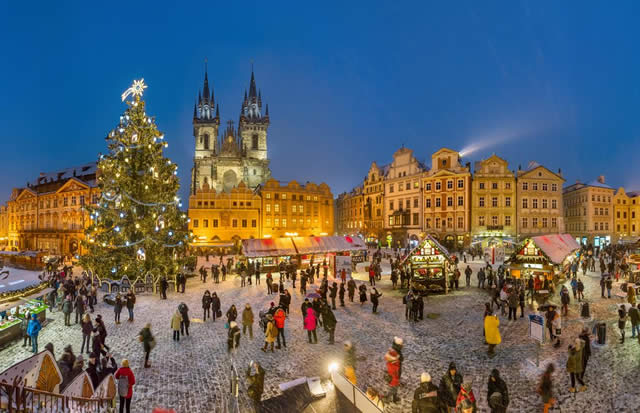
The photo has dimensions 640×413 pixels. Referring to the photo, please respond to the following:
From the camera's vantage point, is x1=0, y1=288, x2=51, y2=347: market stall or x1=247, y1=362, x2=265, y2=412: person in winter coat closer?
x1=247, y1=362, x2=265, y2=412: person in winter coat

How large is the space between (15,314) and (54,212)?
52663mm

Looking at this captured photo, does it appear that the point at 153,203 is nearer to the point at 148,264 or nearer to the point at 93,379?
the point at 148,264

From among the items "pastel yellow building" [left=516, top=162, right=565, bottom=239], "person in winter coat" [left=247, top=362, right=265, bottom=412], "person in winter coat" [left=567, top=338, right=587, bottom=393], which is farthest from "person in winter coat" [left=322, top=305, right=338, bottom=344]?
"pastel yellow building" [left=516, top=162, right=565, bottom=239]

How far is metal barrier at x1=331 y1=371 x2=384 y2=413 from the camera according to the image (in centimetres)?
698

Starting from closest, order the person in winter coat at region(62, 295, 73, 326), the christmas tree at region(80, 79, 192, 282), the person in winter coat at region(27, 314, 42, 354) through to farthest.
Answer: the person in winter coat at region(27, 314, 42, 354) → the person in winter coat at region(62, 295, 73, 326) → the christmas tree at region(80, 79, 192, 282)

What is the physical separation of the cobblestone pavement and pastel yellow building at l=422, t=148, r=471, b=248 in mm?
30446

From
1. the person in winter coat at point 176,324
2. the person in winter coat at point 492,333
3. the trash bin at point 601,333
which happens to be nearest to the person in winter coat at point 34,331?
the person in winter coat at point 176,324

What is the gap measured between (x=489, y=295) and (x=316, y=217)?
43477 mm

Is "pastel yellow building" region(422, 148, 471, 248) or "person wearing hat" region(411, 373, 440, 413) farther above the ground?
"pastel yellow building" region(422, 148, 471, 248)

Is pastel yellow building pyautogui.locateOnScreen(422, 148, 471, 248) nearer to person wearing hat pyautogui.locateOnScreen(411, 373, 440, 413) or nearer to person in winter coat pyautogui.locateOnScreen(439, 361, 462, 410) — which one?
person in winter coat pyautogui.locateOnScreen(439, 361, 462, 410)

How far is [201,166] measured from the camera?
76.4 meters

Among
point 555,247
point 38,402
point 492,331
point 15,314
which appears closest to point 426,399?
point 492,331

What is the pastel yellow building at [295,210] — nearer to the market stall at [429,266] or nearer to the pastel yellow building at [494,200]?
the pastel yellow building at [494,200]

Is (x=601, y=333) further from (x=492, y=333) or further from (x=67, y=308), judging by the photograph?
(x=67, y=308)
